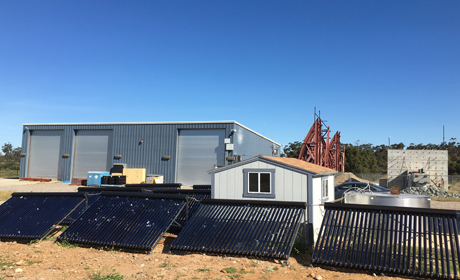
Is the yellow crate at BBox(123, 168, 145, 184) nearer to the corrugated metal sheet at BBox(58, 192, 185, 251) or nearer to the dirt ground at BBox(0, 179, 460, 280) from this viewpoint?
the corrugated metal sheet at BBox(58, 192, 185, 251)

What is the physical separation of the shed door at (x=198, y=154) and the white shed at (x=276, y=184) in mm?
25797

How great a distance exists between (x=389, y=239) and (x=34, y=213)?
11165 millimetres

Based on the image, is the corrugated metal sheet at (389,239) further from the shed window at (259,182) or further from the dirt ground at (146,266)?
the shed window at (259,182)

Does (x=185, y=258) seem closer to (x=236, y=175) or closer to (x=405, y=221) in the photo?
(x=236, y=175)

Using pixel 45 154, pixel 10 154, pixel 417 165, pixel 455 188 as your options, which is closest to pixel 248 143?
pixel 417 165

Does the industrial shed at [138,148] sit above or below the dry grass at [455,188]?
above

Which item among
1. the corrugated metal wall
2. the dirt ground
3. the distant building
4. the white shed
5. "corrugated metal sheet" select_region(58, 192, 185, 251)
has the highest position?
the corrugated metal wall

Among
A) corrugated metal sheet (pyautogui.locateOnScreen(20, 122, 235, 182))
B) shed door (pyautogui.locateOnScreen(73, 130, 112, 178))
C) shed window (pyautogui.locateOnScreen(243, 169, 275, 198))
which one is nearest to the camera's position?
shed window (pyautogui.locateOnScreen(243, 169, 275, 198))

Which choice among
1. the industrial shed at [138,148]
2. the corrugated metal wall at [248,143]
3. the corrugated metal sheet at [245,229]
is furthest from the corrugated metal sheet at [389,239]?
the corrugated metal wall at [248,143]

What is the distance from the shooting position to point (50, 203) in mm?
11500

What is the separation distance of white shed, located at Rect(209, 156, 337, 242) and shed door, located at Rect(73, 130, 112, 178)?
33.3 metres

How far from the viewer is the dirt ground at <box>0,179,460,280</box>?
6.90 metres

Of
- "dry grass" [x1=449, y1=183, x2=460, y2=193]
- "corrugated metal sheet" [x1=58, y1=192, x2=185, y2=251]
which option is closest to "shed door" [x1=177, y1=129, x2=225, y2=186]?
"corrugated metal sheet" [x1=58, y1=192, x2=185, y2=251]

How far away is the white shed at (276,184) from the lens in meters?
9.99
